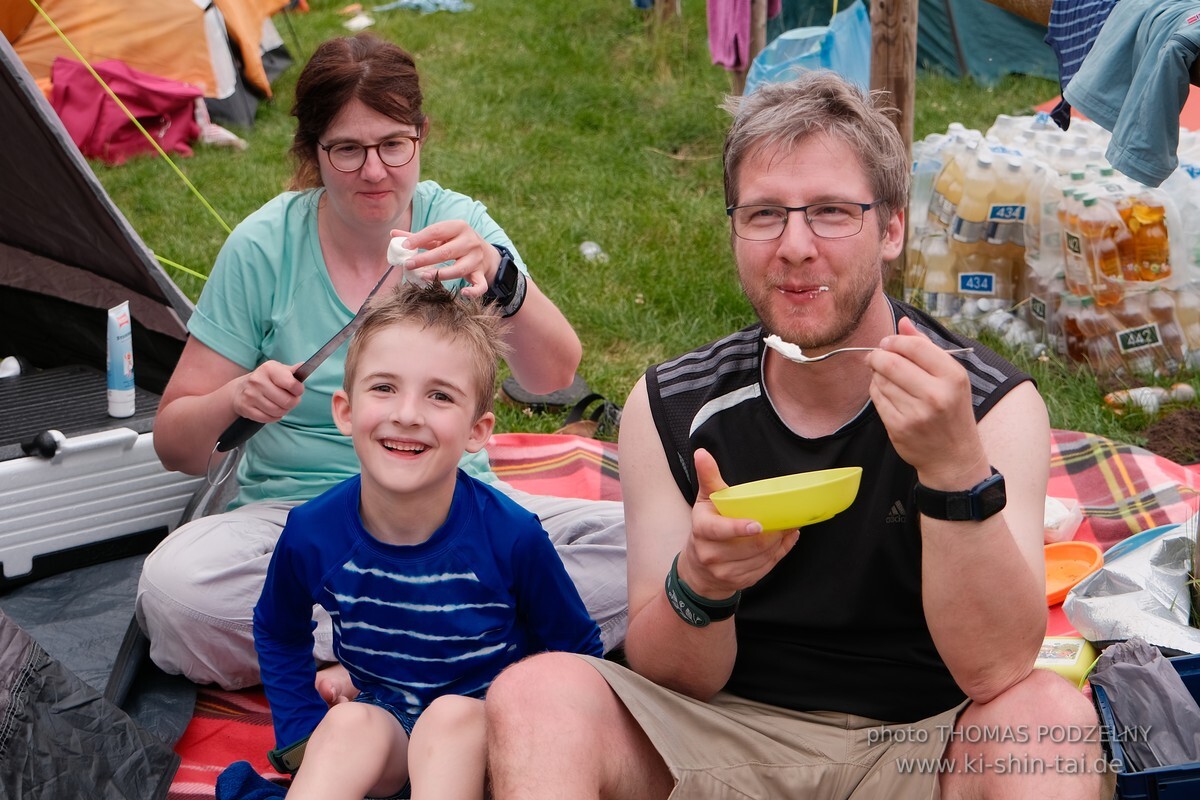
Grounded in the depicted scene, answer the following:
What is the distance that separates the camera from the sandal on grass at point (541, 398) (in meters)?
4.21

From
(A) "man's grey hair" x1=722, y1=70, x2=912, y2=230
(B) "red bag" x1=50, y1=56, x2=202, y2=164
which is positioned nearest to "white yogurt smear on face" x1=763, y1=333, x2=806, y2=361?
(A) "man's grey hair" x1=722, y1=70, x2=912, y2=230

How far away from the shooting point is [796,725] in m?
2.06

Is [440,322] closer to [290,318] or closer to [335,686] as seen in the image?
[290,318]

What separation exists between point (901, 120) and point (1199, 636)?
92.3 inches

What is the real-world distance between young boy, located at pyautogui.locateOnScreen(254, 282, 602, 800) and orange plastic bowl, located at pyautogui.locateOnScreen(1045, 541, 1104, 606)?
1316mm

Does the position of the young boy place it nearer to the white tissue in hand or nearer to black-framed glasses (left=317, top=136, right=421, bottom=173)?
the white tissue in hand

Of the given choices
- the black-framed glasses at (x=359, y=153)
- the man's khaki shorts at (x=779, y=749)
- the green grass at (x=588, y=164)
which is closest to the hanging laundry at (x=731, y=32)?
the green grass at (x=588, y=164)

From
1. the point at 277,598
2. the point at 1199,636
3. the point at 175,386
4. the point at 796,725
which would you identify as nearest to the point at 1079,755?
the point at 796,725

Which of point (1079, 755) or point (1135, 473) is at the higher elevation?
point (1079, 755)

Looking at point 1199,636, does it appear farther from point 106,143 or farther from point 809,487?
point 106,143

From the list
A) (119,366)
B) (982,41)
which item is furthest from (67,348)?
(982,41)

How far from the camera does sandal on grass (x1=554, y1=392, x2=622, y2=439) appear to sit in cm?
401

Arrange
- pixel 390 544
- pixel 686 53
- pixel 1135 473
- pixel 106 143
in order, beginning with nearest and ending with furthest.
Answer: pixel 390 544
pixel 1135 473
pixel 106 143
pixel 686 53

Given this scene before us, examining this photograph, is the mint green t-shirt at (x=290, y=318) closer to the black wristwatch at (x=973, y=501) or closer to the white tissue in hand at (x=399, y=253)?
the white tissue in hand at (x=399, y=253)
